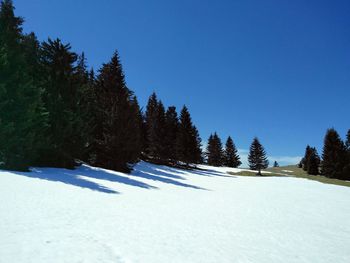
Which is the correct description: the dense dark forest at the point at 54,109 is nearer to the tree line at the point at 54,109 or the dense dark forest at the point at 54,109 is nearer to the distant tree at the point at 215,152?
the tree line at the point at 54,109

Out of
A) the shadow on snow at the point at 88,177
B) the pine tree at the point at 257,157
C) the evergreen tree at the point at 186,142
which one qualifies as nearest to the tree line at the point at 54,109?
the shadow on snow at the point at 88,177

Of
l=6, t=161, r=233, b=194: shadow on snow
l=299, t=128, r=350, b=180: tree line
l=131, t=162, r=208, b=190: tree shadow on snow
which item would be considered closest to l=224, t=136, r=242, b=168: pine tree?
l=299, t=128, r=350, b=180: tree line

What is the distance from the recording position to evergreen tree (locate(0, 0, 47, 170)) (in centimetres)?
1559

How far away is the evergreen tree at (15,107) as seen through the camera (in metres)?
15.6

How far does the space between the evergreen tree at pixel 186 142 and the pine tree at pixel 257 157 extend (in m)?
21.4

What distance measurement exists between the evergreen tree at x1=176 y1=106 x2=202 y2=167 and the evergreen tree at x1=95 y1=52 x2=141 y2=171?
23744 mm

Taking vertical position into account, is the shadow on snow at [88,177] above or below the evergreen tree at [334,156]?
below

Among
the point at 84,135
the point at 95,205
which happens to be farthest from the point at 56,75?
the point at 95,205

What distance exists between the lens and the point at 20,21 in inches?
776

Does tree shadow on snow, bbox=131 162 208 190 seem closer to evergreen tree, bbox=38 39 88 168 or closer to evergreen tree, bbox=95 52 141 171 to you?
evergreen tree, bbox=95 52 141 171

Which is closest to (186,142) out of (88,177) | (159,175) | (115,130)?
(159,175)

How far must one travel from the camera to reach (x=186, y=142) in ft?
173

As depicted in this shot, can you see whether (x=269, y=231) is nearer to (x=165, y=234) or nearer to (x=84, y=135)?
(x=165, y=234)

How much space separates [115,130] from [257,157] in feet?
169
